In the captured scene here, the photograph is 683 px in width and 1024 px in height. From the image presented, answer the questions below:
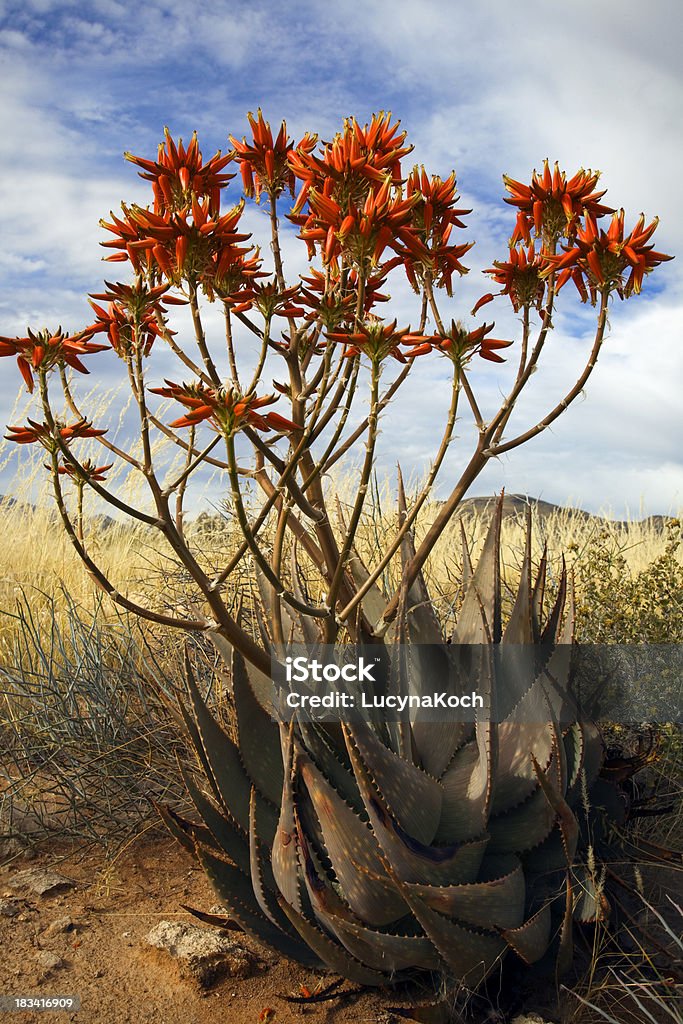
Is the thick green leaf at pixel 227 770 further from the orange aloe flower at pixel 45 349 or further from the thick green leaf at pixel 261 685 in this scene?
the orange aloe flower at pixel 45 349

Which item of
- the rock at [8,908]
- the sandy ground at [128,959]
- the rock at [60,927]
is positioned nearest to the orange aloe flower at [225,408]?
the sandy ground at [128,959]

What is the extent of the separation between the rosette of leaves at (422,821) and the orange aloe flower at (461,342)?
51 cm

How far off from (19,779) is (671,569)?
2.94 metres

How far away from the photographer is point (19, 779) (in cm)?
355

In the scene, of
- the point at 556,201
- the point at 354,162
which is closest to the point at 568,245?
the point at 556,201

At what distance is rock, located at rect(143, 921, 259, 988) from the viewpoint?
7.66ft

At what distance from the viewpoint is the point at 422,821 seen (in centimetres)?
196

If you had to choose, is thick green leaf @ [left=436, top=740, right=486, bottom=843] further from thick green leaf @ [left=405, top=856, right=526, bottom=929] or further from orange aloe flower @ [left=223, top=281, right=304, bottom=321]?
orange aloe flower @ [left=223, top=281, right=304, bottom=321]

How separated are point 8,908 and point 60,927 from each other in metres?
0.25

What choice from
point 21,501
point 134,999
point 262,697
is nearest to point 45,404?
point 262,697

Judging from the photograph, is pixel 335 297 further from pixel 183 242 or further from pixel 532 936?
pixel 532 936

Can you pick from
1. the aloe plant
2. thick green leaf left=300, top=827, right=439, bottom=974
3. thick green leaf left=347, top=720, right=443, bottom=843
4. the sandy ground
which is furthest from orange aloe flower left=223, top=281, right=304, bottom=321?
the sandy ground

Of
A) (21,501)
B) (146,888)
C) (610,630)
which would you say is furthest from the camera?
(21,501)

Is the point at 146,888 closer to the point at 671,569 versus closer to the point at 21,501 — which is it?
the point at 671,569
